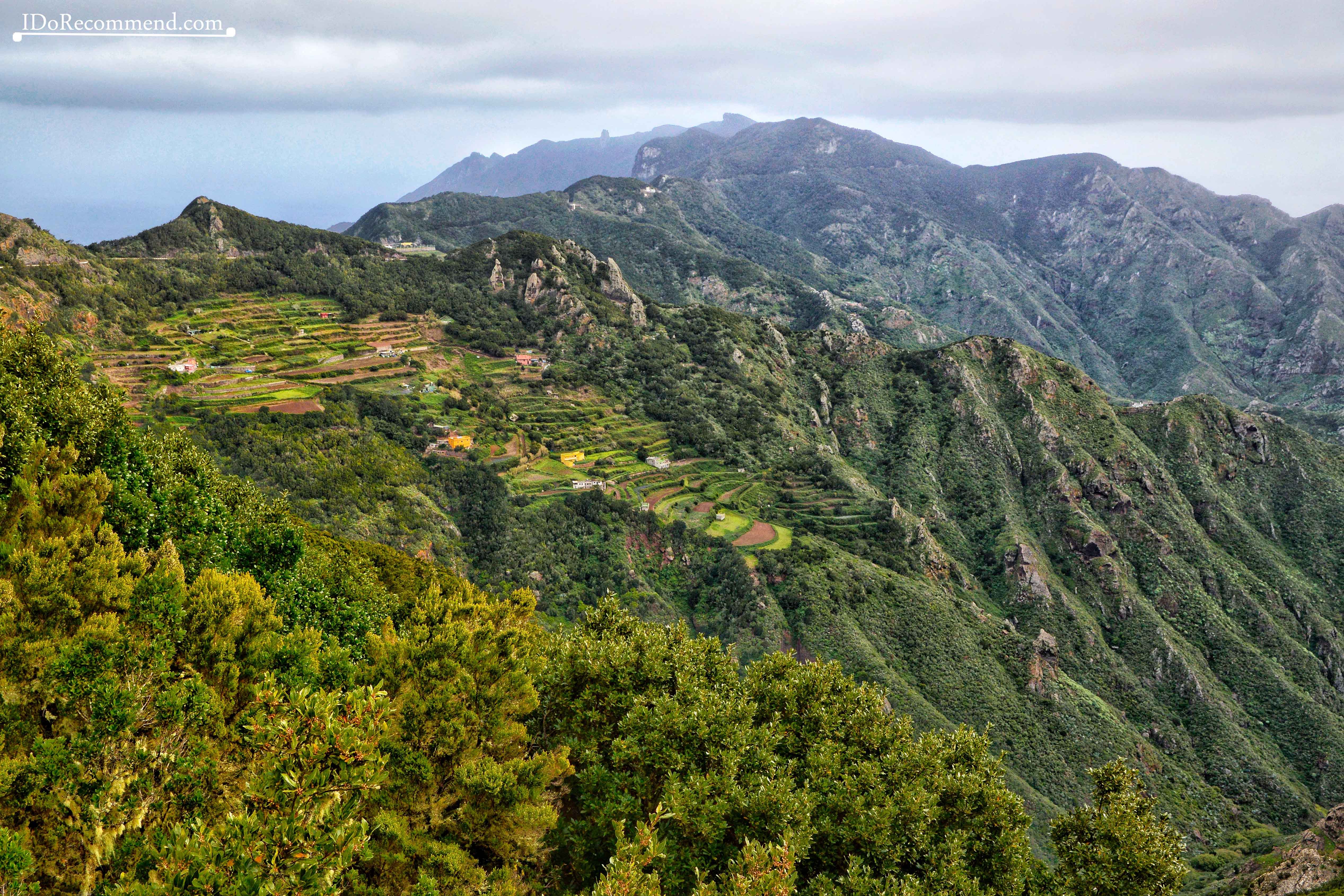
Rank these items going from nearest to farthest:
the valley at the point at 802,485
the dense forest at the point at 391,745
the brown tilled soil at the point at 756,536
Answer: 1. the dense forest at the point at 391,745
2. the valley at the point at 802,485
3. the brown tilled soil at the point at 756,536

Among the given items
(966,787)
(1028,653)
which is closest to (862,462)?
(1028,653)

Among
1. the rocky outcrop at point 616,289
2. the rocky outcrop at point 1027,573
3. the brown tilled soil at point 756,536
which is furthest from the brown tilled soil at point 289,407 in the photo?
the rocky outcrop at point 1027,573

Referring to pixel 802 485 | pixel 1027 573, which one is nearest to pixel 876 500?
pixel 802 485

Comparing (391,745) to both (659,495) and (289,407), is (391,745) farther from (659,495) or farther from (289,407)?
(659,495)

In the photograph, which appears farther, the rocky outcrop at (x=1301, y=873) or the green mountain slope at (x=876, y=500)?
the green mountain slope at (x=876, y=500)

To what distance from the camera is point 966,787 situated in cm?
2816

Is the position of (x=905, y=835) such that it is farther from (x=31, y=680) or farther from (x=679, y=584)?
(x=679, y=584)

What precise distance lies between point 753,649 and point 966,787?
61.5 metres

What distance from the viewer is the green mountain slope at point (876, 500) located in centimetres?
9106

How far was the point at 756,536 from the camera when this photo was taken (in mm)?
112938

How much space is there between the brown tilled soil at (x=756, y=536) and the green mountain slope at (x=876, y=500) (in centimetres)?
85

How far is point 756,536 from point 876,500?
101 feet

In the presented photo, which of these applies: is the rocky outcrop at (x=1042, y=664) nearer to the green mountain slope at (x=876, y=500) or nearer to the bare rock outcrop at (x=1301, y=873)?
the green mountain slope at (x=876, y=500)

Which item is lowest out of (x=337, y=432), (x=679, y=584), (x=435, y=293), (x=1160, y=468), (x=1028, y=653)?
(x=1028, y=653)
